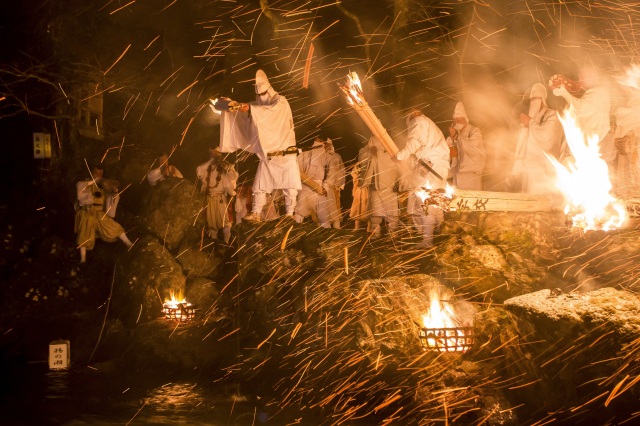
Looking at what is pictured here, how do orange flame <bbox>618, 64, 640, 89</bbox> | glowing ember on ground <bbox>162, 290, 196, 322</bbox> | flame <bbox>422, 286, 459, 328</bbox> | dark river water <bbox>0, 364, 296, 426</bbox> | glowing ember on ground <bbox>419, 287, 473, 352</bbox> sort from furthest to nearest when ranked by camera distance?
glowing ember on ground <bbox>162, 290, 196, 322</bbox> → orange flame <bbox>618, 64, 640, 89</bbox> → dark river water <bbox>0, 364, 296, 426</bbox> → flame <bbox>422, 286, 459, 328</bbox> → glowing ember on ground <bbox>419, 287, 473, 352</bbox>

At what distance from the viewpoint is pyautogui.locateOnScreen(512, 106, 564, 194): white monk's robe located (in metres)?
11.1

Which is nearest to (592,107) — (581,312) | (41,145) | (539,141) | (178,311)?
(539,141)

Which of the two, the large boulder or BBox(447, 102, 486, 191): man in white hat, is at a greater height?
BBox(447, 102, 486, 191): man in white hat

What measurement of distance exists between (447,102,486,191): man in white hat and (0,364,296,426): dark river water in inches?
220

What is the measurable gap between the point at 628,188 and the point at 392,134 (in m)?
5.20

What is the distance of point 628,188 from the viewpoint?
36.2ft

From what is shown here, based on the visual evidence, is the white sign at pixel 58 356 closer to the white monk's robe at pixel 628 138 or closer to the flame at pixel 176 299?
the flame at pixel 176 299

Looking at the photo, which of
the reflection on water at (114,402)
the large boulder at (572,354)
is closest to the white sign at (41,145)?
the reflection on water at (114,402)

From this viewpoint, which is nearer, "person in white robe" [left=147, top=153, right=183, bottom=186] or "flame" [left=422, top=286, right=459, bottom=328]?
"flame" [left=422, top=286, right=459, bottom=328]

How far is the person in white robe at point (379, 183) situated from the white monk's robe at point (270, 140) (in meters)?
2.05

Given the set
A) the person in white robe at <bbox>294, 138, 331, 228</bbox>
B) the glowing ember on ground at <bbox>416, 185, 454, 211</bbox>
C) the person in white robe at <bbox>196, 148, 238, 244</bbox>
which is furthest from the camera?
the person in white robe at <bbox>196, 148, 238, 244</bbox>

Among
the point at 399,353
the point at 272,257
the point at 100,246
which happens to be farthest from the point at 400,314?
the point at 100,246

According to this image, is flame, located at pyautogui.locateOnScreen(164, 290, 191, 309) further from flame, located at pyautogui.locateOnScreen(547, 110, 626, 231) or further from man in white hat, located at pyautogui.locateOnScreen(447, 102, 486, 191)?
flame, located at pyautogui.locateOnScreen(547, 110, 626, 231)

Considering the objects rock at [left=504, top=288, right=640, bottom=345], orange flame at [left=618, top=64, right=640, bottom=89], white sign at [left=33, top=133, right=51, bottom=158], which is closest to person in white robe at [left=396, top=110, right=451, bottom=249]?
rock at [left=504, top=288, right=640, bottom=345]
